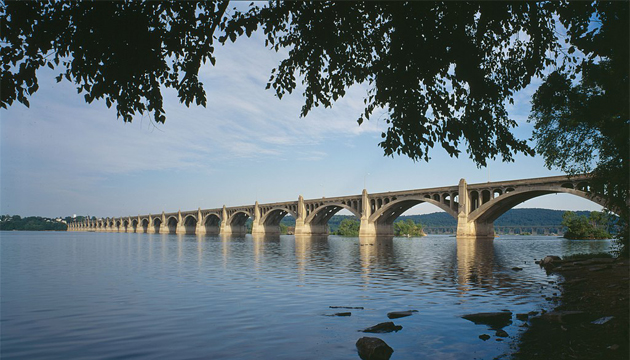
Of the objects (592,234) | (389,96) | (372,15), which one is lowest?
(592,234)

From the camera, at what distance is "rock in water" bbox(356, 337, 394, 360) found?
10008mm

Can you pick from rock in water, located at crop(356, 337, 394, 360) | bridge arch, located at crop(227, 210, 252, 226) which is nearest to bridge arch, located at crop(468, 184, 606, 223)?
rock in water, located at crop(356, 337, 394, 360)

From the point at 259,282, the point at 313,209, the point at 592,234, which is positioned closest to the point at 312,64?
the point at 259,282

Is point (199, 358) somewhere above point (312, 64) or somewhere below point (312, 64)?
below

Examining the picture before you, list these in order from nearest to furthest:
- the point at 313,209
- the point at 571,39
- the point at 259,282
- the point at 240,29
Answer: the point at 240,29, the point at 571,39, the point at 259,282, the point at 313,209

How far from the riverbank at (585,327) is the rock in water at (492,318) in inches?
29.0

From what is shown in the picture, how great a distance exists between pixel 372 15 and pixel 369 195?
342 ft

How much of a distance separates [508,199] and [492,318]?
77.0 m

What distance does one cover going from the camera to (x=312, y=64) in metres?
13.8

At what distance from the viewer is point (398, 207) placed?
375 ft

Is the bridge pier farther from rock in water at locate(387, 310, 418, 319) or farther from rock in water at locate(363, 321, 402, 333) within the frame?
rock in water at locate(363, 321, 402, 333)

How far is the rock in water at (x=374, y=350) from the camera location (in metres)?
10.0

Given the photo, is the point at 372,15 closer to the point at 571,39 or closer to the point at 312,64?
the point at 312,64

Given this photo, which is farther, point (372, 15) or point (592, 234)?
point (592, 234)
